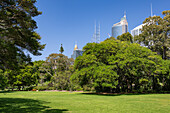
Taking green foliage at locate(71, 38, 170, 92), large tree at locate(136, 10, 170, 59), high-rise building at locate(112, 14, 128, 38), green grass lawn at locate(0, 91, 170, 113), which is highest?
high-rise building at locate(112, 14, 128, 38)

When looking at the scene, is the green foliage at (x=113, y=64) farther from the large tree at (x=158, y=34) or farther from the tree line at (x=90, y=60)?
the large tree at (x=158, y=34)

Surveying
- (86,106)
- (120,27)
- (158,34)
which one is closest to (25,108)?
(86,106)

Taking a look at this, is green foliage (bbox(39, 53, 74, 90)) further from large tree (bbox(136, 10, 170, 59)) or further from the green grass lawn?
the green grass lawn

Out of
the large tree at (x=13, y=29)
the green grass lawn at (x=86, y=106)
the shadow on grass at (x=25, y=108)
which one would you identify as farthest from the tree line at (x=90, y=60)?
the green grass lawn at (x=86, y=106)

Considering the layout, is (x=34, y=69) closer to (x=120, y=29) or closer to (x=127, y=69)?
(x=127, y=69)

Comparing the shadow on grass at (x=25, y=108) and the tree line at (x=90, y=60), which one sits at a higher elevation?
the tree line at (x=90, y=60)

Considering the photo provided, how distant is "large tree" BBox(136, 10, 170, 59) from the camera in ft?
107

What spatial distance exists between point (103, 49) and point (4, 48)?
1672cm

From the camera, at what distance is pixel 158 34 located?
3381cm

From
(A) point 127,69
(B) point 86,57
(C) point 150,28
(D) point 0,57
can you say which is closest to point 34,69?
(B) point 86,57

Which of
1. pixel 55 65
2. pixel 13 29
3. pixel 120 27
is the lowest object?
pixel 13 29

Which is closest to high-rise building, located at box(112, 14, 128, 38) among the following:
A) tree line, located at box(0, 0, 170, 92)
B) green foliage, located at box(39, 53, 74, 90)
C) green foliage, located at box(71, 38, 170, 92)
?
tree line, located at box(0, 0, 170, 92)

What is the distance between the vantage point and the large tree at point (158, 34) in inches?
1286

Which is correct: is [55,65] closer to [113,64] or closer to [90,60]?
[90,60]
